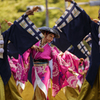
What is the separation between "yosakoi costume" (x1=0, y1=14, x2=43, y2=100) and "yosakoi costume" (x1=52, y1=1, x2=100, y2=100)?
0.69 meters

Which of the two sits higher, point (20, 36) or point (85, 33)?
point (20, 36)

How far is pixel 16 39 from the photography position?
373 centimetres

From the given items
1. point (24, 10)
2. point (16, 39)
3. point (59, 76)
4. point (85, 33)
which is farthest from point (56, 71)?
point (24, 10)

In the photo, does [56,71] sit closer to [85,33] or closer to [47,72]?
[47,72]

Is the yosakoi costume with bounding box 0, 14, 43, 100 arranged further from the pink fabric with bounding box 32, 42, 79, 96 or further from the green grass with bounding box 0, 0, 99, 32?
the green grass with bounding box 0, 0, 99, 32

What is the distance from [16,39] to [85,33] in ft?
4.03

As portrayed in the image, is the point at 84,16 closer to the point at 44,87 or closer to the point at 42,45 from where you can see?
the point at 42,45

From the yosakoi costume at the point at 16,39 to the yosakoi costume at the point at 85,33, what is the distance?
2.26 feet

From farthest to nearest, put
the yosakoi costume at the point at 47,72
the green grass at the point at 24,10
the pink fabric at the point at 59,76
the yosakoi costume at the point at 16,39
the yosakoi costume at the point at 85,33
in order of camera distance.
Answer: the green grass at the point at 24,10, the pink fabric at the point at 59,76, the yosakoi costume at the point at 47,72, the yosakoi costume at the point at 16,39, the yosakoi costume at the point at 85,33

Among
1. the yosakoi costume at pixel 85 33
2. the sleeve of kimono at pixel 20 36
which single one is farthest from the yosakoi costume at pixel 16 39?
the yosakoi costume at pixel 85 33

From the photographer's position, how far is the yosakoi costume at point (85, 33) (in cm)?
335

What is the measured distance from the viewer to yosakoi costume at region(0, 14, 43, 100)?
3589 mm

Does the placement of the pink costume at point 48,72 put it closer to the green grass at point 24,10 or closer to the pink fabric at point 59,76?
the pink fabric at point 59,76

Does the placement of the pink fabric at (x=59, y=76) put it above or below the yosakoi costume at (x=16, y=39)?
below
